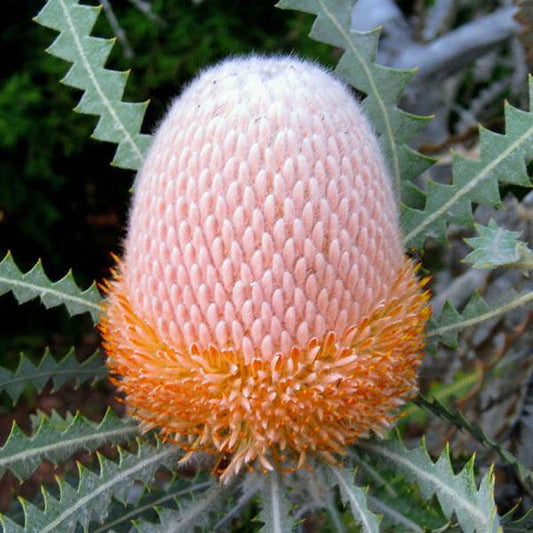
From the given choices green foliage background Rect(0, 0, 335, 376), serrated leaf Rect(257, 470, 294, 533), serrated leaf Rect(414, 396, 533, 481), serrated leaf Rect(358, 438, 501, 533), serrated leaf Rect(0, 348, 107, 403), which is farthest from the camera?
green foliage background Rect(0, 0, 335, 376)

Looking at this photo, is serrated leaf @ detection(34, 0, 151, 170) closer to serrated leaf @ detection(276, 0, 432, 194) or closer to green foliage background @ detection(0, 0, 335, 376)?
serrated leaf @ detection(276, 0, 432, 194)

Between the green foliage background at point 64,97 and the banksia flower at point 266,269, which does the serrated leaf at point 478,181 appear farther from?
the green foliage background at point 64,97

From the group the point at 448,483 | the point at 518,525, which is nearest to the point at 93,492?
the point at 448,483

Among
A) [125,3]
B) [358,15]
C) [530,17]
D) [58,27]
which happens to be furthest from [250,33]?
[58,27]

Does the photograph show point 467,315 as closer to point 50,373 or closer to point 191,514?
point 191,514

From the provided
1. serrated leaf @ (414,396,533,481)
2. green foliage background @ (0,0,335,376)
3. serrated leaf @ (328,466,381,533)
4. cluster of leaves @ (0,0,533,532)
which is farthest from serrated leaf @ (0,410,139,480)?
green foliage background @ (0,0,335,376)

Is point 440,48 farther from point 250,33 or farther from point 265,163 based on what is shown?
point 265,163
